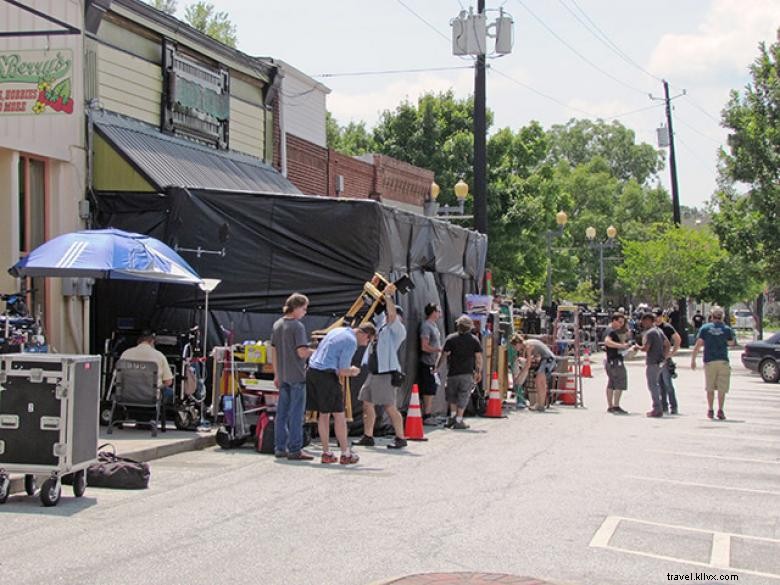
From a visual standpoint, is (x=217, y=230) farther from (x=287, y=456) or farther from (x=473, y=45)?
(x=473, y=45)

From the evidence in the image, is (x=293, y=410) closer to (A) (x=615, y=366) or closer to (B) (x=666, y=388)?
(A) (x=615, y=366)

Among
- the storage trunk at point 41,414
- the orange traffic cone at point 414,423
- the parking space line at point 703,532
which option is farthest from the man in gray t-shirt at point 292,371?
the parking space line at point 703,532

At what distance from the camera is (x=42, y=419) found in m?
9.06

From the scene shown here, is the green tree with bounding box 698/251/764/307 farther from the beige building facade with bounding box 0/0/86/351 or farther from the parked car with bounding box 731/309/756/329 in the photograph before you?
the beige building facade with bounding box 0/0/86/351

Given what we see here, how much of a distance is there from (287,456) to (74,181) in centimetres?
618

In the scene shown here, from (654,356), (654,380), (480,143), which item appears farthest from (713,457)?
(480,143)

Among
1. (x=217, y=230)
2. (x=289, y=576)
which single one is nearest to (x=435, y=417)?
(x=217, y=230)

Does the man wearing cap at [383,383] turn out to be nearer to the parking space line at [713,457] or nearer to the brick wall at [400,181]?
the parking space line at [713,457]

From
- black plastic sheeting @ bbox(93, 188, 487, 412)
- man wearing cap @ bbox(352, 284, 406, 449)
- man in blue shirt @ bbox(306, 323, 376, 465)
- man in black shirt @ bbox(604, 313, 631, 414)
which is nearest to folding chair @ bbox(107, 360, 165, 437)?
black plastic sheeting @ bbox(93, 188, 487, 412)

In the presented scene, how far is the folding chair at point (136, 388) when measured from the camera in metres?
13.2

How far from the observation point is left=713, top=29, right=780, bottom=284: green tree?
3181cm

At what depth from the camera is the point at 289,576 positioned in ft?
22.0

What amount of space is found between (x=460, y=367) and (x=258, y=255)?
11.5ft

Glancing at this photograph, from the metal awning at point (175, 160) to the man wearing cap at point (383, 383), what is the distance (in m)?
4.39
